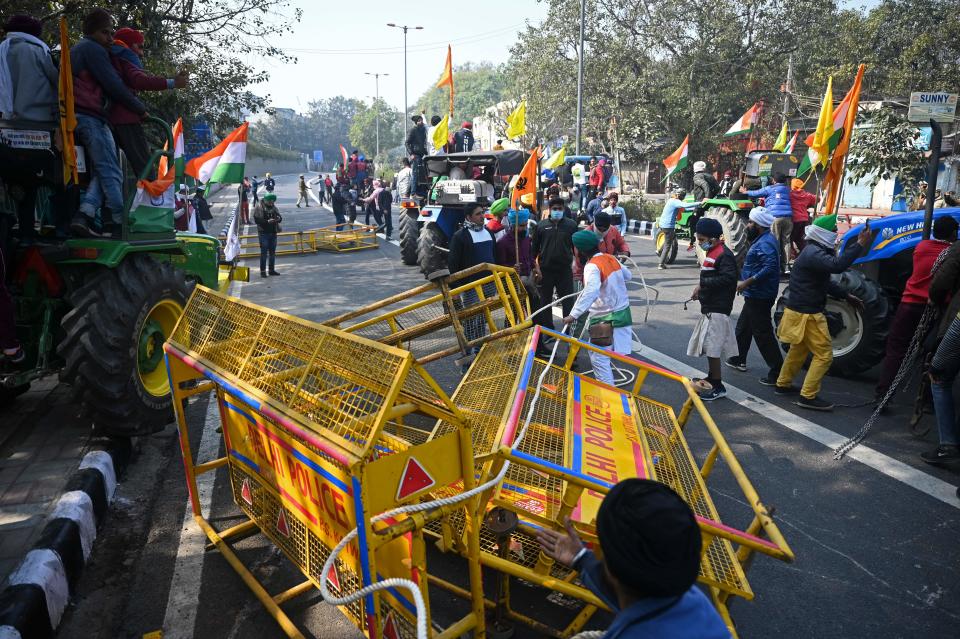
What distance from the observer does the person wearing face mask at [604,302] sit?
5055 mm

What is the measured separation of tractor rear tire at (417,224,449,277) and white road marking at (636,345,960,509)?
5397mm

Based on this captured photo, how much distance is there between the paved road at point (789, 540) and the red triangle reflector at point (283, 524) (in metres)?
0.34

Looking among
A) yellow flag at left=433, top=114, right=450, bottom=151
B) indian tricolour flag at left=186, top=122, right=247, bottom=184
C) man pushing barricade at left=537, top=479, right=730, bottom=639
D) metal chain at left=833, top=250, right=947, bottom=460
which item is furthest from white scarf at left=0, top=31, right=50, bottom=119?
yellow flag at left=433, top=114, right=450, bottom=151

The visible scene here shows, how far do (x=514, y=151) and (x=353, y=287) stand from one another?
419 centimetres

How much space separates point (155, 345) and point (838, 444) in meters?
5.42

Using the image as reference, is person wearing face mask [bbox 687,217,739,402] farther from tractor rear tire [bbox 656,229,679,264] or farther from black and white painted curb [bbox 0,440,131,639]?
tractor rear tire [bbox 656,229,679,264]

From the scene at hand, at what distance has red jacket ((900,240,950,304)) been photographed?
504 cm

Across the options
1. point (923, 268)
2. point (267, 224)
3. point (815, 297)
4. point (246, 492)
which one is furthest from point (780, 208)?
point (246, 492)

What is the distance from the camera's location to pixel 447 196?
36.6 feet

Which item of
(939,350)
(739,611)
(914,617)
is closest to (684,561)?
(739,611)

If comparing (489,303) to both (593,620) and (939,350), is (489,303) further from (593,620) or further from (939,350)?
(939,350)

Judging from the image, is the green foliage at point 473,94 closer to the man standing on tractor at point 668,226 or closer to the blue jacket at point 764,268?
the man standing on tractor at point 668,226

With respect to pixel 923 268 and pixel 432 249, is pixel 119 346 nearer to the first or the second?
pixel 923 268

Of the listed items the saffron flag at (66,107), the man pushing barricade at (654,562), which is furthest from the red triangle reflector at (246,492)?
the man pushing barricade at (654,562)
